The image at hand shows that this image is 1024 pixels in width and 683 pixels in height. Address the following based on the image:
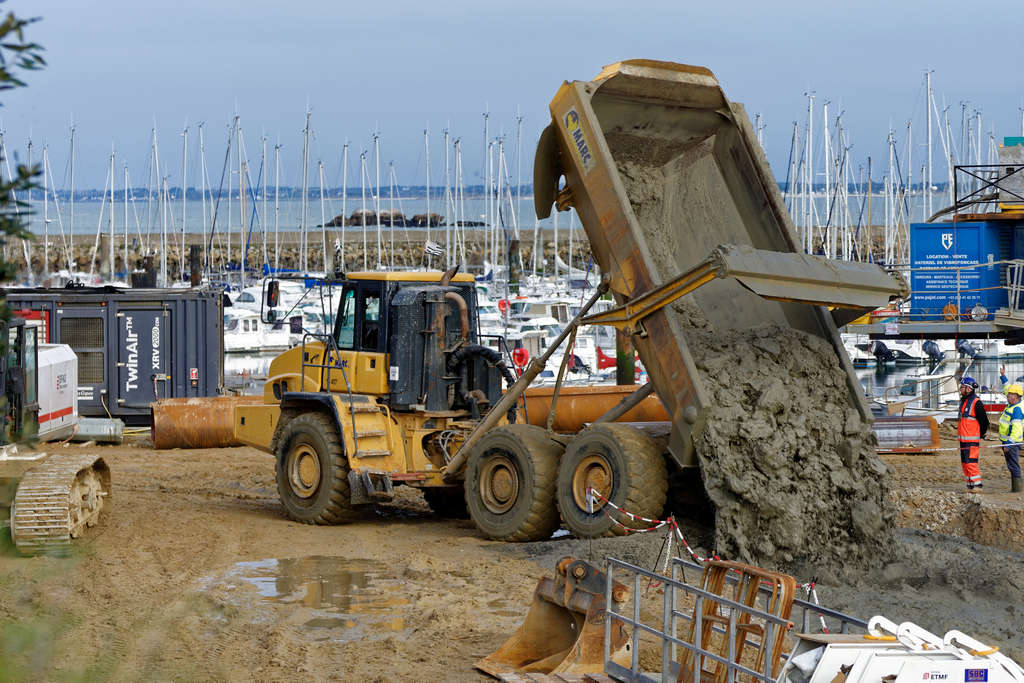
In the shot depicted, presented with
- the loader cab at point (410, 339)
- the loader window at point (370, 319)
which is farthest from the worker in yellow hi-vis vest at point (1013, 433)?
the loader window at point (370, 319)

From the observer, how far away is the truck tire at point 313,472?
45.6 ft

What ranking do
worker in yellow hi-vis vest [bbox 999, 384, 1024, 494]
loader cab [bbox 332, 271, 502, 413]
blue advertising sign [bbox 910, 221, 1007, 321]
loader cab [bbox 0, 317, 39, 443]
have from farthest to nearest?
blue advertising sign [bbox 910, 221, 1007, 321], worker in yellow hi-vis vest [bbox 999, 384, 1024, 494], loader cab [bbox 332, 271, 502, 413], loader cab [bbox 0, 317, 39, 443]

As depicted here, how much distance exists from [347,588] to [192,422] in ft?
36.8

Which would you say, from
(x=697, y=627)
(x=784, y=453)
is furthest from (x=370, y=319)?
(x=697, y=627)

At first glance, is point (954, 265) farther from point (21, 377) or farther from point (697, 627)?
point (697, 627)

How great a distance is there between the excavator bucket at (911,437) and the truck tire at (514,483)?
30.1 feet

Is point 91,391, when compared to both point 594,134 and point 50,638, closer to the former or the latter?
A: point 594,134

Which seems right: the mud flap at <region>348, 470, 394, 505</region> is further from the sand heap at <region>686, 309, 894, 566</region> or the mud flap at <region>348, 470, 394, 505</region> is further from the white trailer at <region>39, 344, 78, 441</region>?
the sand heap at <region>686, 309, 894, 566</region>

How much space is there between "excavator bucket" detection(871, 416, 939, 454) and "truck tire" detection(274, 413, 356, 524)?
976 cm

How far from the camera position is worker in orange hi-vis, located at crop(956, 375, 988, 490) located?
15.0 metres

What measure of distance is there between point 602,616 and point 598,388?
8433 millimetres

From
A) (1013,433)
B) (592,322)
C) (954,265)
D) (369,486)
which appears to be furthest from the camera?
(954,265)

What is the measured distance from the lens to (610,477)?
37.7 feet

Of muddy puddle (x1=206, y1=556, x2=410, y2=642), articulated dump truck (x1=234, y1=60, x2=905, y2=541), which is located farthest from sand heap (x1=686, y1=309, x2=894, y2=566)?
muddy puddle (x1=206, y1=556, x2=410, y2=642)
